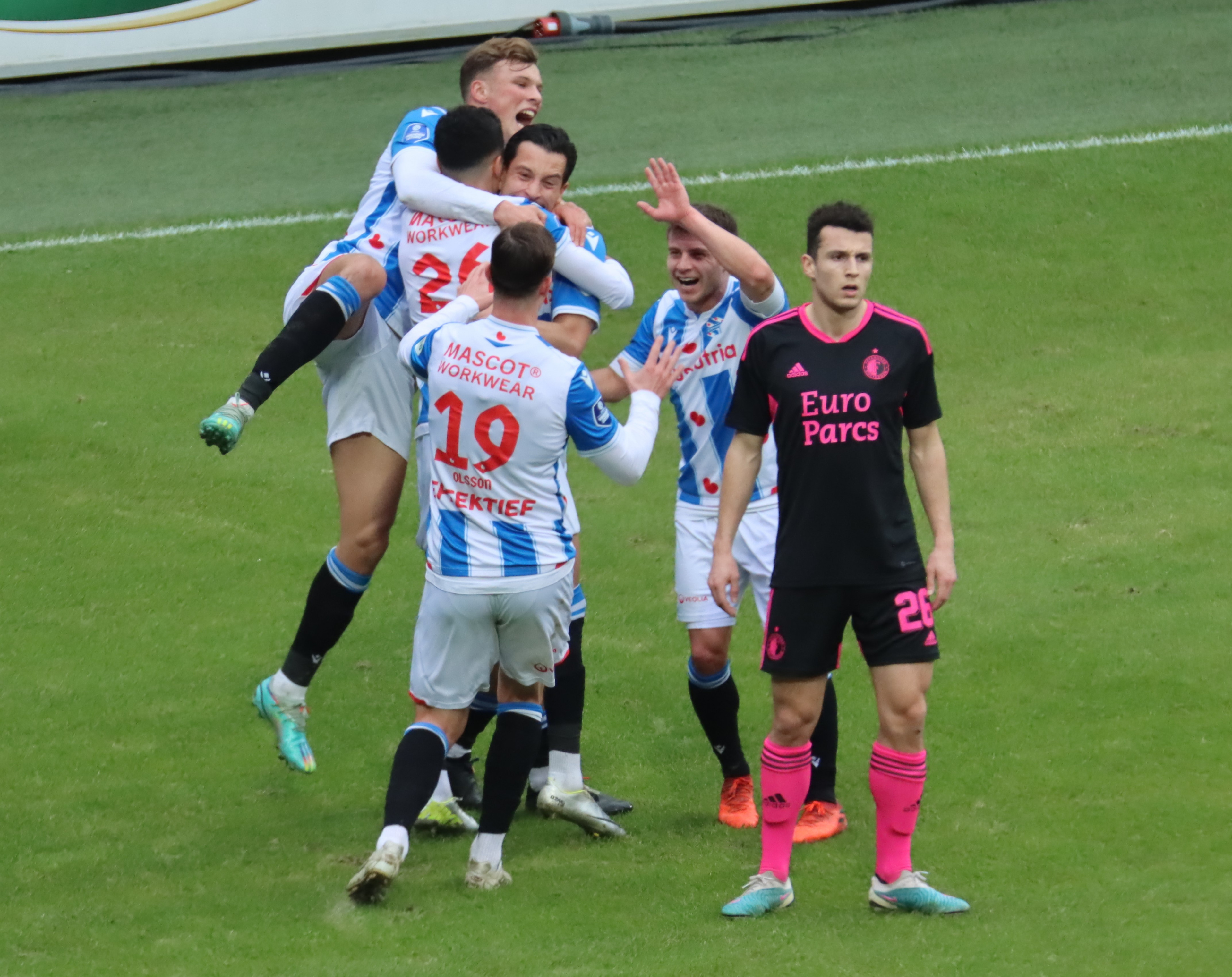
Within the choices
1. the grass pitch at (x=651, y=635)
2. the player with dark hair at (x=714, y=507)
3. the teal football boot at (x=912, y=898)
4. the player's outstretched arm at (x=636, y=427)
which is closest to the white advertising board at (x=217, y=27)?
the grass pitch at (x=651, y=635)

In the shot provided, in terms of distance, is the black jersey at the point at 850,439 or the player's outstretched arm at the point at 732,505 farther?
the player's outstretched arm at the point at 732,505

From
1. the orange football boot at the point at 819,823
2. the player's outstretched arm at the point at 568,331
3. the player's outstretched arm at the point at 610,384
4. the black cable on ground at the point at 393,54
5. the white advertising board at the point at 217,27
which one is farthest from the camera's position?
the black cable on ground at the point at 393,54

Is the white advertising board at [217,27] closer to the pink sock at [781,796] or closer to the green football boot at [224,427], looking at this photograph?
the green football boot at [224,427]

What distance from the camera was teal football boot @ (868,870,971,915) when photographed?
16.6 feet

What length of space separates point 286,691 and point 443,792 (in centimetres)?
74

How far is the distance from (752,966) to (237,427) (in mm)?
2449

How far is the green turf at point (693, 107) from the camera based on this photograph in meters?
13.5

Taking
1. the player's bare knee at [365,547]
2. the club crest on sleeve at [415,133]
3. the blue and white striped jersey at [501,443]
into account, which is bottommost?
the player's bare knee at [365,547]

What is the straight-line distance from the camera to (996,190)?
500 inches

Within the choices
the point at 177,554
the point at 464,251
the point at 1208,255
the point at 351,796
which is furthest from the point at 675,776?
the point at 1208,255

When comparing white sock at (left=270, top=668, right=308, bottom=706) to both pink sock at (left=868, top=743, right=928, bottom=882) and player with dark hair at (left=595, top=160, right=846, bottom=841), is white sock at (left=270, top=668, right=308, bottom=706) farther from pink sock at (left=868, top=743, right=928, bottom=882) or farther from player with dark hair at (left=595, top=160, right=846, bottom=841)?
pink sock at (left=868, top=743, right=928, bottom=882)

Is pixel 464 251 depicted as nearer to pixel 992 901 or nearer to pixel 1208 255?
pixel 992 901

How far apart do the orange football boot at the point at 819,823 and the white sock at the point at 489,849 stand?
3.58 ft

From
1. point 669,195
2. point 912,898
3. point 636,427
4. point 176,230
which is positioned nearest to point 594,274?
point 669,195
